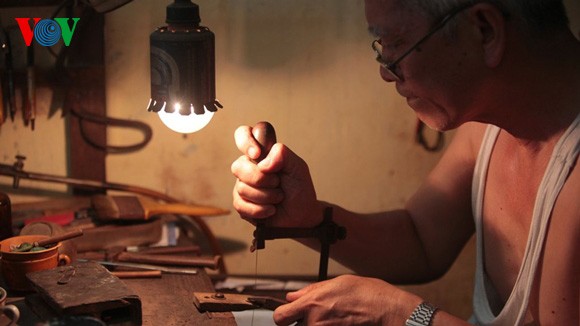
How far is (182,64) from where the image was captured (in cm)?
189

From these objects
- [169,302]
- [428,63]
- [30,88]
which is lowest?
[169,302]

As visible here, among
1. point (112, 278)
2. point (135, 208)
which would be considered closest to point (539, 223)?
point (112, 278)

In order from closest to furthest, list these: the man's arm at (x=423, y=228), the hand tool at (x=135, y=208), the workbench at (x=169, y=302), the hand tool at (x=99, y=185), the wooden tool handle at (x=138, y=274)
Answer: the workbench at (x=169, y=302) → the wooden tool handle at (x=138, y=274) → the man's arm at (x=423, y=228) → the hand tool at (x=135, y=208) → the hand tool at (x=99, y=185)

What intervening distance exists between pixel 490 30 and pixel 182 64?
27.4 inches

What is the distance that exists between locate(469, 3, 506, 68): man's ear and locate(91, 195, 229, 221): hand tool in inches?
51.6

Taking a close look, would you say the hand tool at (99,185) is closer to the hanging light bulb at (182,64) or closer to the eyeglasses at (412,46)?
the hanging light bulb at (182,64)

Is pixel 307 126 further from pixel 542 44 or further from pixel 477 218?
pixel 542 44

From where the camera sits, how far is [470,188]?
2.38 m

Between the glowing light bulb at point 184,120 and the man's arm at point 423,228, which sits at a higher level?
the glowing light bulb at point 184,120

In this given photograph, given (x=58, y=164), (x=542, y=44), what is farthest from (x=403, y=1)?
(x=58, y=164)

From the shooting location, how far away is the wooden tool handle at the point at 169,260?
7.77 feet

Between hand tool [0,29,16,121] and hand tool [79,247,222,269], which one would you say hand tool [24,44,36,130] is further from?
hand tool [79,247,222,269]

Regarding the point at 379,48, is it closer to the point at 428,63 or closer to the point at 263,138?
the point at 428,63

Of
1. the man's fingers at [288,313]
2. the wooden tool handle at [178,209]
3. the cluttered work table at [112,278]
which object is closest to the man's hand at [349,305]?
the man's fingers at [288,313]
